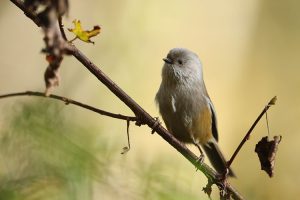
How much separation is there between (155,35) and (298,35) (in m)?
1.18

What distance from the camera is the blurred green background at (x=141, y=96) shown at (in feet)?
2.02

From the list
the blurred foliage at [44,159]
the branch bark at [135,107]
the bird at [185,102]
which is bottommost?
the blurred foliage at [44,159]

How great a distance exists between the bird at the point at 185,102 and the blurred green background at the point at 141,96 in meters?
0.10

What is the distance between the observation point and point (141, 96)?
9.02 ft

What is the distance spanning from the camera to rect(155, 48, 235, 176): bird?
5.55 feet

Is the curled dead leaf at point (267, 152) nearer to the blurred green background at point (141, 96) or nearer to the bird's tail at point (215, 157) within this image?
the blurred green background at point (141, 96)

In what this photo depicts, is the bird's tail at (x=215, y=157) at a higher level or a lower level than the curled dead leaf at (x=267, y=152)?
higher

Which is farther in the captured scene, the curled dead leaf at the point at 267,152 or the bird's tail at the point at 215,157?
the bird's tail at the point at 215,157

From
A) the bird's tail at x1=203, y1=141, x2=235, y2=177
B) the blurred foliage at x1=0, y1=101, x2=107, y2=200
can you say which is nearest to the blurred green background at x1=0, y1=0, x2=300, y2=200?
the blurred foliage at x1=0, y1=101, x2=107, y2=200

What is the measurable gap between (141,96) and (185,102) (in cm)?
104

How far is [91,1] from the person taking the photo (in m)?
2.78

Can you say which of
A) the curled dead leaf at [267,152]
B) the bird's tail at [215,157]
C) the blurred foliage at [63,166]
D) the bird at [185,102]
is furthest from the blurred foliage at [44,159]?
the bird's tail at [215,157]

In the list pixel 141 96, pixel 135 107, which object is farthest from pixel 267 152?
pixel 141 96

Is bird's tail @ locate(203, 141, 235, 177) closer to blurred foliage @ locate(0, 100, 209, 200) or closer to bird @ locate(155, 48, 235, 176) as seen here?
bird @ locate(155, 48, 235, 176)
